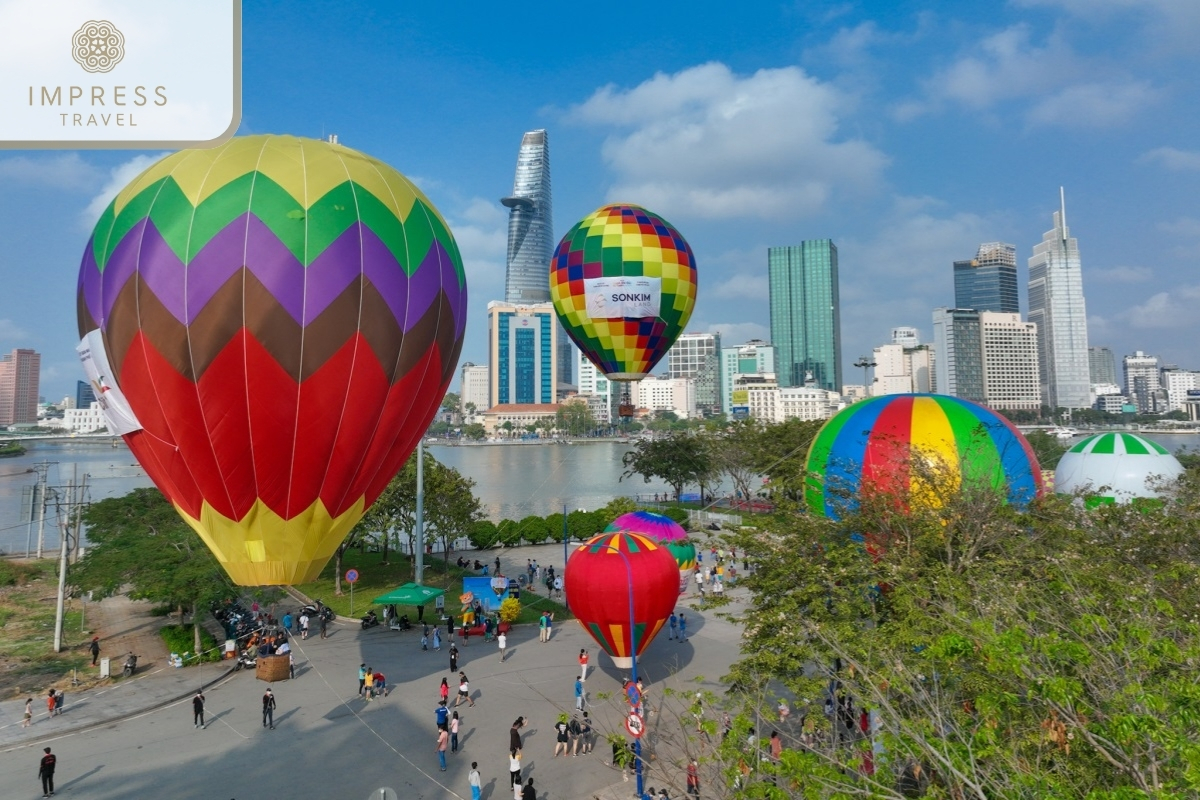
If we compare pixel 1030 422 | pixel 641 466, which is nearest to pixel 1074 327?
pixel 1030 422

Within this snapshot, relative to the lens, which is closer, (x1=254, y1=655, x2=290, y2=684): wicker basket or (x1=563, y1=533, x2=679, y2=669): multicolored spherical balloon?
(x1=563, y1=533, x2=679, y2=669): multicolored spherical balloon

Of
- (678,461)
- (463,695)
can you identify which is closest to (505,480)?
(678,461)

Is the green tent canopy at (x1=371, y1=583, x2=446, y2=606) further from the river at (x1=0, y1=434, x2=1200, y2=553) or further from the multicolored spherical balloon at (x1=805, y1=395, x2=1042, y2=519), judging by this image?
the multicolored spherical balloon at (x1=805, y1=395, x2=1042, y2=519)

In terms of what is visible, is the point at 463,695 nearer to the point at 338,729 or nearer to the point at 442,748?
the point at 338,729

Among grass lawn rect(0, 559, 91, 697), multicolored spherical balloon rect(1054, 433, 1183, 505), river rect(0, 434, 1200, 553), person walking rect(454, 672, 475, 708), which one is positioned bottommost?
grass lawn rect(0, 559, 91, 697)

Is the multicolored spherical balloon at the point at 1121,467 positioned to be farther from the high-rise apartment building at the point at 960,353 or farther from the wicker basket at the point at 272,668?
the high-rise apartment building at the point at 960,353

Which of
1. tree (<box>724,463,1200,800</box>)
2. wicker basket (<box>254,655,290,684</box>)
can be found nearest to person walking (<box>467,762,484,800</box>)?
tree (<box>724,463,1200,800</box>)

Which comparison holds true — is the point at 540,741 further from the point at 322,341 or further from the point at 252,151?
the point at 252,151
